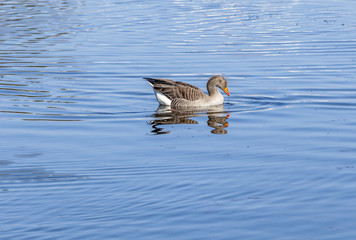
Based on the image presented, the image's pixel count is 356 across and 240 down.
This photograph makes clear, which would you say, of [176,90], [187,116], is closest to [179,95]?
[176,90]

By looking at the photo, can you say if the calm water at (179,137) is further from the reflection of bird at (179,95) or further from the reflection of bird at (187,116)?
the reflection of bird at (179,95)

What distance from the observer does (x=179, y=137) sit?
46.2 ft

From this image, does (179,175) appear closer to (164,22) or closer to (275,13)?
(164,22)

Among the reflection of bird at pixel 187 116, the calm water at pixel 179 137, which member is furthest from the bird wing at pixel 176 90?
the calm water at pixel 179 137

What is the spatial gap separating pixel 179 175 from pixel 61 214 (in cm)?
232

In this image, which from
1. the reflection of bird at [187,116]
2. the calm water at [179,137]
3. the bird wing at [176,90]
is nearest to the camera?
the calm water at [179,137]

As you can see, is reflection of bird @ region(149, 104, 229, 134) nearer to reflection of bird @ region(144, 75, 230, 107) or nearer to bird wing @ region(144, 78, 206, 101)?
reflection of bird @ region(144, 75, 230, 107)

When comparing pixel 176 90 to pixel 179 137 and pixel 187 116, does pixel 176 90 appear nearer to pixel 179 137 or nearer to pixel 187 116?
pixel 187 116

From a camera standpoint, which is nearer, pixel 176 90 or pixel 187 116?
pixel 187 116

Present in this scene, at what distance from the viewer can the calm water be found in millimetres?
8992

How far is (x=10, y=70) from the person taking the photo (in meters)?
23.0

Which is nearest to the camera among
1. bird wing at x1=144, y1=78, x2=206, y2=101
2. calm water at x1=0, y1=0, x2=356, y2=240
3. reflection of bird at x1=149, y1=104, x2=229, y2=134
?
calm water at x1=0, y1=0, x2=356, y2=240

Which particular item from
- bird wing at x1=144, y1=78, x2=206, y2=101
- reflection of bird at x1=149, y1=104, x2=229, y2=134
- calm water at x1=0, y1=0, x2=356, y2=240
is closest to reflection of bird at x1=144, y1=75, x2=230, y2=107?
bird wing at x1=144, y1=78, x2=206, y2=101

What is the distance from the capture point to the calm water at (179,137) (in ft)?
29.5
